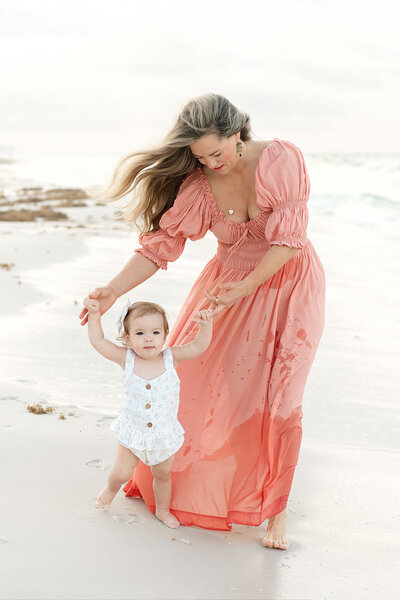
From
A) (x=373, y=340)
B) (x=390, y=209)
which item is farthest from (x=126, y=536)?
(x=390, y=209)

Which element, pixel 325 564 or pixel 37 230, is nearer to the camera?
pixel 325 564

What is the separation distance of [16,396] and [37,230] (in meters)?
10.4

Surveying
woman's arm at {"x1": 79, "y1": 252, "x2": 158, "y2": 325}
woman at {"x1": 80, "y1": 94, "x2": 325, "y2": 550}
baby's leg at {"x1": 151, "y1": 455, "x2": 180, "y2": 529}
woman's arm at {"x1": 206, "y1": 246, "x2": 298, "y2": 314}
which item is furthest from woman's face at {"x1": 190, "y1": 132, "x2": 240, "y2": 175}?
baby's leg at {"x1": 151, "y1": 455, "x2": 180, "y2": 529}

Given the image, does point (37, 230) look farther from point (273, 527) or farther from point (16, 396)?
point (273, 527)

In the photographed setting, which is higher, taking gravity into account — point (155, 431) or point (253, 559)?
point (155, 431)

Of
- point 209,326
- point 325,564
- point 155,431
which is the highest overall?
point 209,326

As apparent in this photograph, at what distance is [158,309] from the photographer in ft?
11.2

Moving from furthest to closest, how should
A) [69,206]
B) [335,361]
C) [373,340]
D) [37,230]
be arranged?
1. [69,206]
2. [37,230]
3. [373,340]
4. [335,361]

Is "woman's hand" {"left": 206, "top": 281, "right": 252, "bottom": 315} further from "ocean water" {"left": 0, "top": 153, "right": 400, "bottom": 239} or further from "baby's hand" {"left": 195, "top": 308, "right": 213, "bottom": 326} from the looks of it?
"ocean water" {"left": 0, "top": 153, "right": 400, "bottom": 239}

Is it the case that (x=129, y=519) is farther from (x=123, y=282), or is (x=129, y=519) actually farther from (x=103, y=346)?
(x=123, y=282)

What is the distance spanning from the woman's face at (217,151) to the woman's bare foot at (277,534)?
1541 mm

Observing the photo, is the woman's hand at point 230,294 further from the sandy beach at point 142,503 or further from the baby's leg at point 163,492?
the sandy beach at point 142,503

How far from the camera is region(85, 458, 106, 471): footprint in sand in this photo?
4.05 m

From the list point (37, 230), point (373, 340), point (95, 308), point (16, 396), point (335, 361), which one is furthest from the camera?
point (37, 230)
